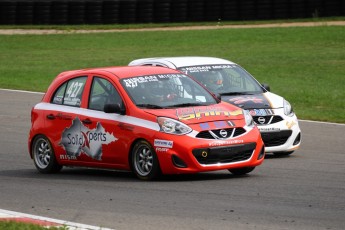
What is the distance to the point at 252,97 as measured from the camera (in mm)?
15180

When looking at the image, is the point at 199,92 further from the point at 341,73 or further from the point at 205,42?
the point at 205,42

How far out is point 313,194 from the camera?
35.4 feet

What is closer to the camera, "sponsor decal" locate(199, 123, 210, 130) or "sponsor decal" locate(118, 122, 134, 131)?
"sponsor decal" locate(199, 123, 210, 130)

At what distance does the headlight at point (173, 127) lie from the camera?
11977 mm

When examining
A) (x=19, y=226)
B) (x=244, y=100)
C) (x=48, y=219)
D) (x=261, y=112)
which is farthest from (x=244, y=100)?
(x=19, y=226)

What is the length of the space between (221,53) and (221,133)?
24437 mm

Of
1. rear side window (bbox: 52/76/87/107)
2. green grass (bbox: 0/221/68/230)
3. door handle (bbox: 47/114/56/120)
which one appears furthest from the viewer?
door handle (bbox: 47/114/56/120)

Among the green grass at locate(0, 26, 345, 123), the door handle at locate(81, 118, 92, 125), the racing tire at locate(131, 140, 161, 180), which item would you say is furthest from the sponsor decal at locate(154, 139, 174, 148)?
the green grass at locate(0, 26, 345, 123)

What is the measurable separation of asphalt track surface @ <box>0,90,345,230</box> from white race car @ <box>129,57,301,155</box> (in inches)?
11.8

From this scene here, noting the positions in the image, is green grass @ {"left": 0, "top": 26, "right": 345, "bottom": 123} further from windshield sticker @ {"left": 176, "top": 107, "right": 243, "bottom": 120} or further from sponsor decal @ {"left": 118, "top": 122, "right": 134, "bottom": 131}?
sponsor decal @ {"left": 118, "top": 122, "right": 134, "bottom": 131}

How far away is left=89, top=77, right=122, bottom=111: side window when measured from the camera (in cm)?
1295

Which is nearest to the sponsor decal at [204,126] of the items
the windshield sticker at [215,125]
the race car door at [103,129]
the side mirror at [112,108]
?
the windshield sticker at [215,125]

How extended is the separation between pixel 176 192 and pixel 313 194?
4.84 ft

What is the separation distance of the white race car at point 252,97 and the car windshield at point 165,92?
173cm
